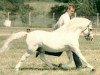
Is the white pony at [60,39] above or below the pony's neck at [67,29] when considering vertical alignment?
below

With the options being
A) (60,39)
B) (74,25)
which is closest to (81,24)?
(74,25)

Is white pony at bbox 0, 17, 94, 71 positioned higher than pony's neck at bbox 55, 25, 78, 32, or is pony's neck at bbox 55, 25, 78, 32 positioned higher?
pony's neck at bbox 55, 25, 78, 32

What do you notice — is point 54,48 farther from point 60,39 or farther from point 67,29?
point 67,29

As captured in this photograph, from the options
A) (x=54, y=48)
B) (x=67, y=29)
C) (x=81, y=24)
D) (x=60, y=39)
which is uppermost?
(x=81, y=24)

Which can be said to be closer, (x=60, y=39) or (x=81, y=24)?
(x=60, y=39)

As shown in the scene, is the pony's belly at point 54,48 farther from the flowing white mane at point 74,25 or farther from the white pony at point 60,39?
the flowing white mane at point 74,25

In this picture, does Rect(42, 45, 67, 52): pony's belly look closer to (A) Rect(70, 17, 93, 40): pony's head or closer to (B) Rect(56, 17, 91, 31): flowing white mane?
(B) Rect(56, 17, 91, 31): flowing white mane

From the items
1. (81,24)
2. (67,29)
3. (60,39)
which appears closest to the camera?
(60,39)

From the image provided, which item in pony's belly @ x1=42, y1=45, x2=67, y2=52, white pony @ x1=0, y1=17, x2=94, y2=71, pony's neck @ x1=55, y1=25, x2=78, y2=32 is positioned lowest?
pony's belly @ x1=42, y1=45, x2=67, y2=52

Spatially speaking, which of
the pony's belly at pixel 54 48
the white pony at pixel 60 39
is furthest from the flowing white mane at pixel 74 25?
the pony's belly at pixel 54 48

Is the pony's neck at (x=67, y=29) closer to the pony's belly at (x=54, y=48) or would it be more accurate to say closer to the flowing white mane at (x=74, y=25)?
the flowing white mane at (x=74, y=25)

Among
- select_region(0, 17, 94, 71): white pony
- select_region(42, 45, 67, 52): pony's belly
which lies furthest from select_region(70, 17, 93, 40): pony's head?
select_region(42, 45, 67, 52): pony's belly

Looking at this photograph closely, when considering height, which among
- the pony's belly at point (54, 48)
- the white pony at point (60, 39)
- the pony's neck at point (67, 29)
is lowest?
the pony's belly at point (54, 48)

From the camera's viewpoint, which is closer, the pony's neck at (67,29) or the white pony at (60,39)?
Answer: the white pony at (60,39)
